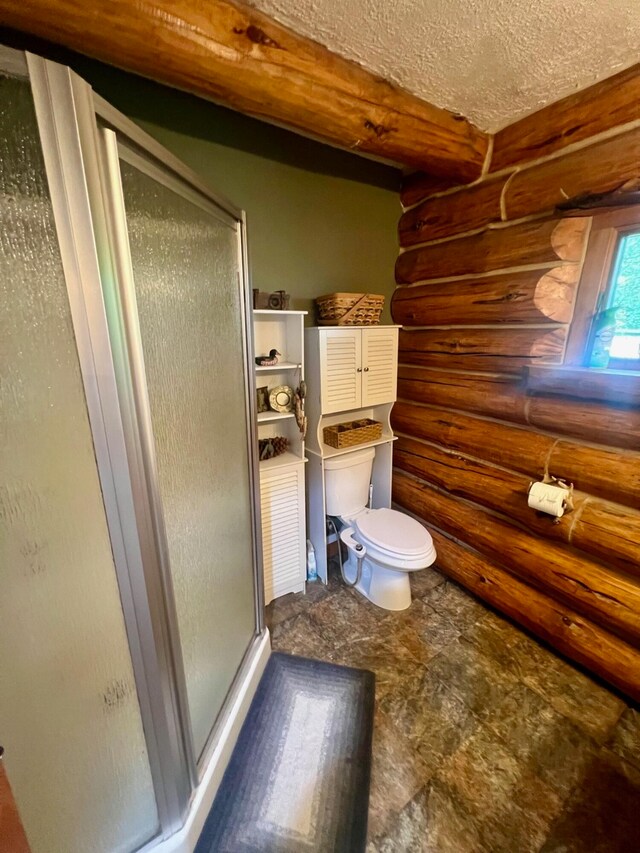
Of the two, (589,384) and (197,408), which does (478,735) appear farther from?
(197,408)

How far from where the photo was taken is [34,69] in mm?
510

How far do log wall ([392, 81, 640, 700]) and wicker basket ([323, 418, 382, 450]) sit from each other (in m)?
0.28

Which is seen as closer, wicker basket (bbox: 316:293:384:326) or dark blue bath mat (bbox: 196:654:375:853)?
dark blue bath mat (bbox: 196:654:375:853)

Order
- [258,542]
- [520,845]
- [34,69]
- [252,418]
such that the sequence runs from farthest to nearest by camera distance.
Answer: [258,542] → [252,418] → [520,845] → [34,69]

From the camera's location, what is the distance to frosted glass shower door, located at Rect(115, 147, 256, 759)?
2.58ft

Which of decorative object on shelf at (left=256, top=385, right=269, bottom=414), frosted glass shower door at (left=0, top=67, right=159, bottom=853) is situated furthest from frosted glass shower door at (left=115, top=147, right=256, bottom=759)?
decorative object on shelf at (left=256, top=385, right=269, bottom=414)

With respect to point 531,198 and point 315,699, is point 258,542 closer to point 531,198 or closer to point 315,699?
point 315,699

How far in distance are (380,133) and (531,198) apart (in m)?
0.75

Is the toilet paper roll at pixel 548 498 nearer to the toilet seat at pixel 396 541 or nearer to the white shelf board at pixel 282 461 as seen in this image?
the toilet seat at pixel 396 541

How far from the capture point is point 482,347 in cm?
183

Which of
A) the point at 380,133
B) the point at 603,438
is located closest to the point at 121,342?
the point at 380,133

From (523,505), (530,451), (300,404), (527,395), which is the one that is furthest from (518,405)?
(300,404)

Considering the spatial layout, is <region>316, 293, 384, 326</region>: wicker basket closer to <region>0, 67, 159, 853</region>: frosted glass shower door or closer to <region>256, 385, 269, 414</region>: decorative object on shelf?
<region>256, 385, 269, 414</region>: decorative object on shelf

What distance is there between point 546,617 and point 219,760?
59.0 inches
